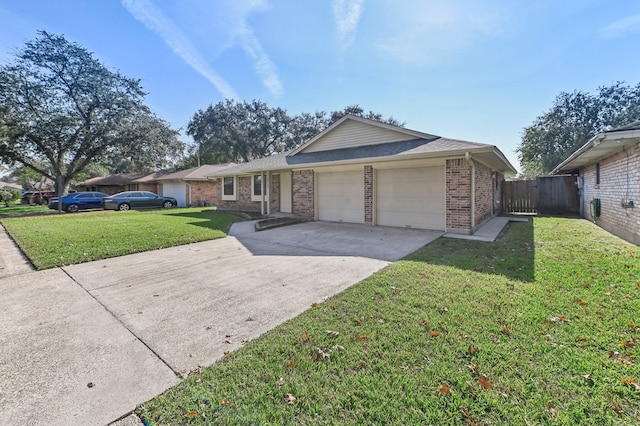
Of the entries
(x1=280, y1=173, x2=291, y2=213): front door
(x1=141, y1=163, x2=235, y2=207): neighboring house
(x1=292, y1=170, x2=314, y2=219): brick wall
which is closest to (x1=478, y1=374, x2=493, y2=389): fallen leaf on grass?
(x1=292, y1=170, x2=314, y2=219): brick wall

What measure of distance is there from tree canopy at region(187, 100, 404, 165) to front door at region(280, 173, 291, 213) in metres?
23.3

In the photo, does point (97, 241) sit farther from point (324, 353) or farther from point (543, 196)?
point (543, 196)

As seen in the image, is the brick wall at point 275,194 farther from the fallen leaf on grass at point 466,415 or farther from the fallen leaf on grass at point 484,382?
the fallen leaf on grass at point 466,415

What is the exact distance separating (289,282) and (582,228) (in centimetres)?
1068

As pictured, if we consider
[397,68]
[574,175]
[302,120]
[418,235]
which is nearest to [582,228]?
[418,235]

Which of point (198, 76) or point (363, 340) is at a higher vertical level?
point (198, 76)

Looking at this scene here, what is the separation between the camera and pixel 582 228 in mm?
9656

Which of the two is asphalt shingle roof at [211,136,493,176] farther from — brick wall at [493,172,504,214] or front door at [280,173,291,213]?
brick wall at [493,172,504,214]

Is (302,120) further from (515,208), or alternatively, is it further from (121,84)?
(515,208)

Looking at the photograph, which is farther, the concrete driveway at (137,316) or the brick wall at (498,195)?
the brick wall at (498,195)

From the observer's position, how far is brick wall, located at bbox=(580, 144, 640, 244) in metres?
6.63

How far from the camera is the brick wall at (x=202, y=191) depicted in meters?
23.5

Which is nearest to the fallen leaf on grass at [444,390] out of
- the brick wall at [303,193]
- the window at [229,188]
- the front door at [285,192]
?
the brick wall at [303,193]

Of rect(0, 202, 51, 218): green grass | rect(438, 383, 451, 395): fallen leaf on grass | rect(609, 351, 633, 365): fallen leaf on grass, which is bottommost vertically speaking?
rect(438, 383, 451, 395): fallen leaf on grass
